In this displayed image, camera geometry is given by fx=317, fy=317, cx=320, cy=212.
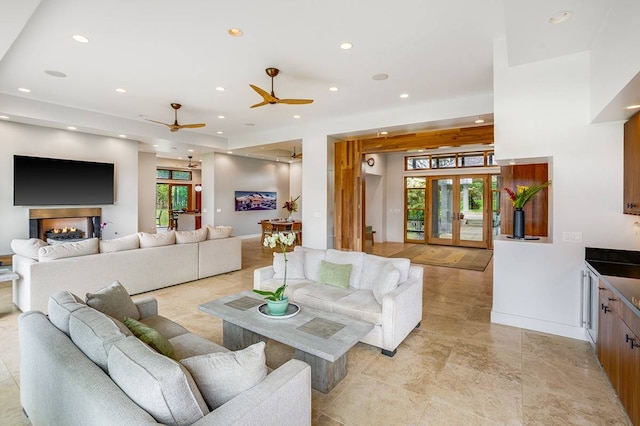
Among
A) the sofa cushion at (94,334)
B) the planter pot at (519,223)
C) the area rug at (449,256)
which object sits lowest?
the area rug at (449,256)

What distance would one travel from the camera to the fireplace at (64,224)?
6566 mm

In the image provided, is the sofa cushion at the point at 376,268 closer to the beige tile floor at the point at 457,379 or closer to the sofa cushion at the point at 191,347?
the beige tile floor at the point at 457,379

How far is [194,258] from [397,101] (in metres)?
4.60

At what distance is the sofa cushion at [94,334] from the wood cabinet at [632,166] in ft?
13.7

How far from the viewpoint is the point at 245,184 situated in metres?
11.3

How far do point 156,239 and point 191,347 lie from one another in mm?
3537

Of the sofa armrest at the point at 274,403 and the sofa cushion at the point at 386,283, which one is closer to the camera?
the sofa armrest at the point at 274,403

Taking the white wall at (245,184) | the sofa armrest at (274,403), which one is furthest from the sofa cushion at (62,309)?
the white wall at (245,184)

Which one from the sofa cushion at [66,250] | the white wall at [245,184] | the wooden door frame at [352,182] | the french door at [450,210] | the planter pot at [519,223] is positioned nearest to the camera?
the planter pot at [519,223]

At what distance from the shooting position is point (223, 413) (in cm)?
125

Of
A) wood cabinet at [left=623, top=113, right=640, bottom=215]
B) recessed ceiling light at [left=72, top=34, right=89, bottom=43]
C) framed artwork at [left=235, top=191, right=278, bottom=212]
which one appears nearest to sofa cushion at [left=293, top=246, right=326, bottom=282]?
wood cabinet at [left=623, top=113, right=640, bottom=215]

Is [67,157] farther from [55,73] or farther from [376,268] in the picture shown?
[376,268]

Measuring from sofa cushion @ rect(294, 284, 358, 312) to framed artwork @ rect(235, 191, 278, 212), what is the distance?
7881mm

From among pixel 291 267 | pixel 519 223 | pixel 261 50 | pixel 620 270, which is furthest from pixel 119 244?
pixel 620 270
